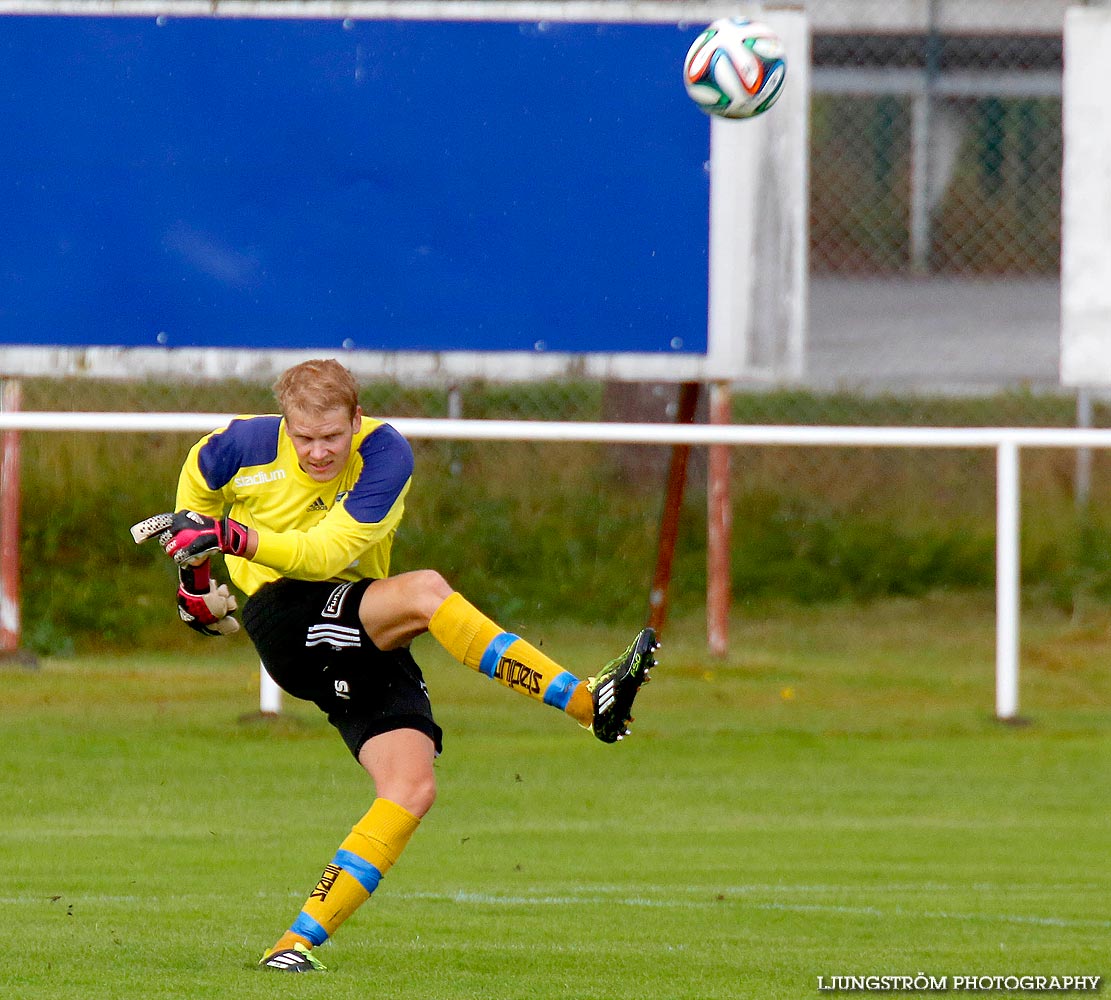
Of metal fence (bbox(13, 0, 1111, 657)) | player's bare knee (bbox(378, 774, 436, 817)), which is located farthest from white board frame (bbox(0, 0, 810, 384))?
player's bare knee (bbox(378, 774, 436, 817))

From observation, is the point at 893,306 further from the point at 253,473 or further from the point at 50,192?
the point at 253,473

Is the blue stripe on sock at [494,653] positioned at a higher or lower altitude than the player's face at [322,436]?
lower

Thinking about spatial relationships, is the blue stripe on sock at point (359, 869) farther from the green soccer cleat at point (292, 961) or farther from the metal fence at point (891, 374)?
the metal fence at point (891, 374)

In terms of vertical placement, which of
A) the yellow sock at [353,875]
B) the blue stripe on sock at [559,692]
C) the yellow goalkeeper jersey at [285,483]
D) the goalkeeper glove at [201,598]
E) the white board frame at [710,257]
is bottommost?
the yellow sock at [353,875]

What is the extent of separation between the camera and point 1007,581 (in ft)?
35.1

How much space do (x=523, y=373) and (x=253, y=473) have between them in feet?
20.4

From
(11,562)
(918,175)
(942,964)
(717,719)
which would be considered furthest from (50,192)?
(942,964)

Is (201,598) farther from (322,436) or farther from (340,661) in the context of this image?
(322,436)

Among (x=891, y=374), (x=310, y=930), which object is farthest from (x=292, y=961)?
(x=891, y=374)

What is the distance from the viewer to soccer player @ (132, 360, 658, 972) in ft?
18.2

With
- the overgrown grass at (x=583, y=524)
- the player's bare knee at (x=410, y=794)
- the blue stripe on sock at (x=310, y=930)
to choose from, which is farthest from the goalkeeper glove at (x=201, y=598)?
the overgrown grass at (x=583, y=524)

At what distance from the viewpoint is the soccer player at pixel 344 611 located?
5555 millimetres

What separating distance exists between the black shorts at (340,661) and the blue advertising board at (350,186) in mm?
6165

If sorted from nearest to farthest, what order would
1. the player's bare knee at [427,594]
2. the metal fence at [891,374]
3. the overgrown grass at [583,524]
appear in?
the player's bare knee at [427,594] < the overgrown grass at [583,524] < the metal fence at [891,374]
